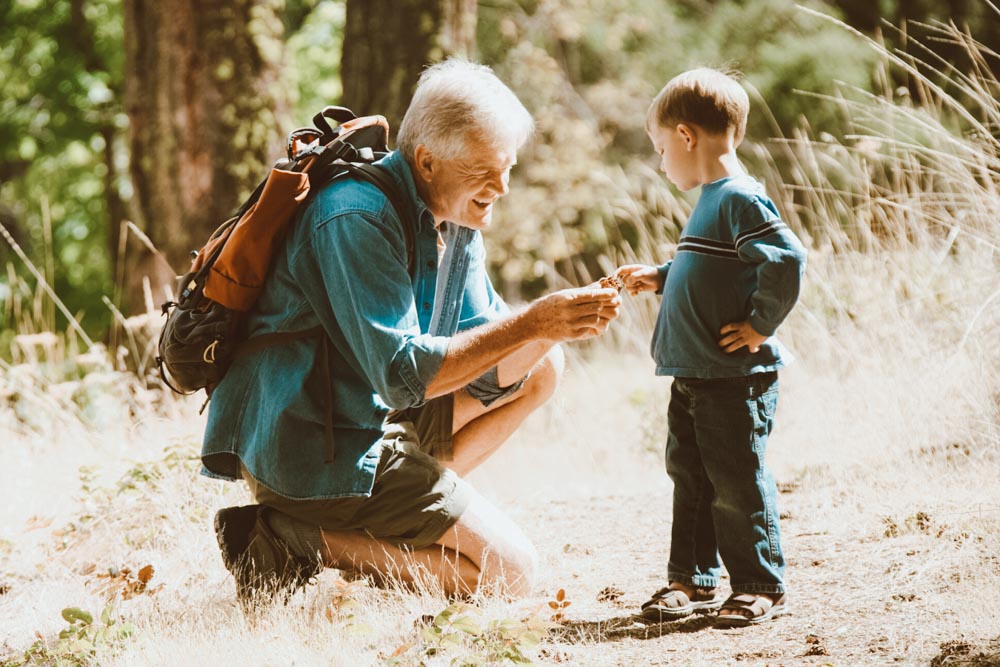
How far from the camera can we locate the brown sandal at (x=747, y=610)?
254cm

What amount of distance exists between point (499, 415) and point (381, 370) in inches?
33.1

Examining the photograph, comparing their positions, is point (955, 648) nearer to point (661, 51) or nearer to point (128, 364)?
point (128, 364)

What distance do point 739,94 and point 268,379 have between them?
4.80 feet

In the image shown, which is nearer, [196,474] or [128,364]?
[196,474]

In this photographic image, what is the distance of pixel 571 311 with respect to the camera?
240 cm

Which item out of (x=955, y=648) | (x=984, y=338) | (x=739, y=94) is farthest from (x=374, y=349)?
(x=984, y=338)

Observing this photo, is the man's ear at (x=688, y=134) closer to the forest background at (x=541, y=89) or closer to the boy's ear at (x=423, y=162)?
the boy's ear at (x=423, y=162)

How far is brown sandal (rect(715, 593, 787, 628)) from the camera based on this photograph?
99.8 inches

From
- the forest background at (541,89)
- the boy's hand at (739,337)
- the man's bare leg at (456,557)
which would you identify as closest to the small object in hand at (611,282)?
the boy's hand at (739,337)

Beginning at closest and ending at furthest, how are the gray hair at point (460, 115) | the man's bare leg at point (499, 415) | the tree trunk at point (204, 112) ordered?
the gray hair at point (460, 115) → the man's bare leg at point (499, 415) → the tree trunk at point (204, 112)

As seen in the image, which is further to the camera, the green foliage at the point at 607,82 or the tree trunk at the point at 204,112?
the green foliage at the point at 607,82

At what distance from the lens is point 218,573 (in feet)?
10.5

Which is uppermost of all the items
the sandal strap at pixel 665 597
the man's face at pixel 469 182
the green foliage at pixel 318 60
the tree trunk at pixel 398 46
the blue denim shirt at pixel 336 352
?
the green foliage at pixel 318 60

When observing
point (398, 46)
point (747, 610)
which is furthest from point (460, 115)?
point (398, 46)
